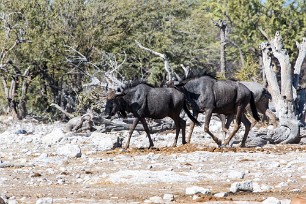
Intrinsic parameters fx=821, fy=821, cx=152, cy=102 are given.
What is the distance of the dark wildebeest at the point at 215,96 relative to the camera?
18.3 metres

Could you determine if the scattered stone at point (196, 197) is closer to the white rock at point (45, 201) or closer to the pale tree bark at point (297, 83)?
the white rock at point (45, 201)

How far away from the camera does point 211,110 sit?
18266 mm

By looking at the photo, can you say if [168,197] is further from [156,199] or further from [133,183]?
[133,183]

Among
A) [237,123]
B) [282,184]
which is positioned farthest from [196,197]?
[237,123]

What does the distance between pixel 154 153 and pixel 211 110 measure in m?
2.17

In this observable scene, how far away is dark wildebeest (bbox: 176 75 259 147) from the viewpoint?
18.3m

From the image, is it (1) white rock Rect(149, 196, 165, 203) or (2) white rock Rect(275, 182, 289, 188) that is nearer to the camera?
(1) white rock Rect(149, 196, 165, 203)

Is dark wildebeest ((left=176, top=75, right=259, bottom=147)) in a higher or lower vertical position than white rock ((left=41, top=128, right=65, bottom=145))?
higher

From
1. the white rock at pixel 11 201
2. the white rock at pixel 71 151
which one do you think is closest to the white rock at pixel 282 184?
the white rock at pixel 11 201

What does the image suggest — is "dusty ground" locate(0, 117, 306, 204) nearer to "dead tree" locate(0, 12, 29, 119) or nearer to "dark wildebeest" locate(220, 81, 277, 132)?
"dark wildebeest" locate(220, 81, 277, 132)

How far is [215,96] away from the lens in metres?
18.3

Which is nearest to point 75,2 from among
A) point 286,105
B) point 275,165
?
point 286,105

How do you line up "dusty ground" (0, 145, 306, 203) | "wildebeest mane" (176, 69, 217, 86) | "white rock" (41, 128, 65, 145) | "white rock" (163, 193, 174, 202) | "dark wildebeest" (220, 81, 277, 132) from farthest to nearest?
"dark wildebeest" (220, 81, 277, 132)
"white rock" (41, 128, 65, 145)
"wildebeest mane" (176, 69, 217, 86)
"dusty ground" (0, 145, 306, 203)
"white rock" (163, 193, 174, 202)

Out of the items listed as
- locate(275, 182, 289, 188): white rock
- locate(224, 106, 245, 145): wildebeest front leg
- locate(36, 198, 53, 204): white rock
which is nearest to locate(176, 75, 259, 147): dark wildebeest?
locate(224, 106, 245, 145): wildebeest front leg
